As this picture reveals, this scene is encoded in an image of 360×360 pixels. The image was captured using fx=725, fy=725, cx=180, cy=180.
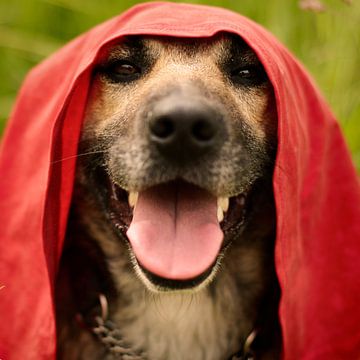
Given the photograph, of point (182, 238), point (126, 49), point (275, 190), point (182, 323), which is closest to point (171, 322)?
point (182, 323)

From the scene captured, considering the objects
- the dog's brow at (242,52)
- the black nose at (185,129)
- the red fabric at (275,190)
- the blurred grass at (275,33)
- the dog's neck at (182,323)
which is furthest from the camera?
the blurred grass at (275,33)

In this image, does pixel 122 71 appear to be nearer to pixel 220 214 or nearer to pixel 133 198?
pixel 133 198

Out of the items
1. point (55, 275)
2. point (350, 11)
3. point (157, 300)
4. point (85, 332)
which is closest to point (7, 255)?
point (55, 275)

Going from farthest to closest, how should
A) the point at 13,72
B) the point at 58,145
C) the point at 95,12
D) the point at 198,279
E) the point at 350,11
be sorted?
1. the point at 13,72
2. the point at 95,12
3. the point at 350,11
4. the point at 58,145
5. the point at 198,279

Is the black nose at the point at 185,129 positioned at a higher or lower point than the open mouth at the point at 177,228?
higher

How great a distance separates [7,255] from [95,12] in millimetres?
1835

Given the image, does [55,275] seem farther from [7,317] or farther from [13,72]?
[13,72]

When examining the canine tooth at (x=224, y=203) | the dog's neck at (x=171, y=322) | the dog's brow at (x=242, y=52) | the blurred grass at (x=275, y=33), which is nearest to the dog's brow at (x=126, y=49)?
the dog's brow at (x=242, y=52)

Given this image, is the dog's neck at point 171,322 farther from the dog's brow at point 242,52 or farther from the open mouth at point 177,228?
the dog's brow at point 242,52

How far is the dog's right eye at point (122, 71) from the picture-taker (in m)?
2.16

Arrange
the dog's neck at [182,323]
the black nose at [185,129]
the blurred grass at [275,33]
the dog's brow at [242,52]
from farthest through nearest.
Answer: the blurred grass at [275,33], the dog's neck at [182,323], the dog's brow at [242,52], the black nose at [185,129]

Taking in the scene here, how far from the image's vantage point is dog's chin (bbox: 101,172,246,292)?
6.24 feet

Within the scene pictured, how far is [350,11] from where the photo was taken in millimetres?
2941

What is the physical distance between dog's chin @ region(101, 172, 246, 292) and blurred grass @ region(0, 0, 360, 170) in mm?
1069
